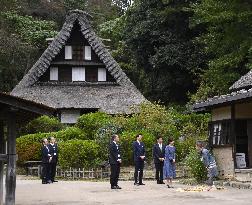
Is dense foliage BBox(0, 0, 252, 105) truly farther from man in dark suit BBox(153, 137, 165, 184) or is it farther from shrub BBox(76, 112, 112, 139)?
man in dark suit BBox(153, 137, 165, 184)

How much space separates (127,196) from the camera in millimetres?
15609

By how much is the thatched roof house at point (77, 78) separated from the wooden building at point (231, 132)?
14001 millimetres

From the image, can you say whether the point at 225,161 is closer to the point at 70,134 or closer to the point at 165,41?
the point at 70,134

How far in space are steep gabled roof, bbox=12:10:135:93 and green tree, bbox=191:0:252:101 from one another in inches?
244

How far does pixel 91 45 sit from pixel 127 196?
79.6 feet

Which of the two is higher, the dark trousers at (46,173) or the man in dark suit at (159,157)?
the man in dark suit at (159,157)

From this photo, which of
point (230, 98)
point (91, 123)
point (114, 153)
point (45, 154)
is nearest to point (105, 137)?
point (91, 123)

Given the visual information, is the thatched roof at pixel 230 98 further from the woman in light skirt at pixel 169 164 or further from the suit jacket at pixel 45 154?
the suit jacket at pixel 45 154

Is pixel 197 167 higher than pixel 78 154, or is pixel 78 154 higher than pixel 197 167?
pixel 78 154

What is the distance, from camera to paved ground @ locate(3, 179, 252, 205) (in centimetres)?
1396

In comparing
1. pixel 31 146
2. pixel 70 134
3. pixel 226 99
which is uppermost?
pixel 226 99

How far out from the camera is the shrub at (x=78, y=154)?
79.8 feet

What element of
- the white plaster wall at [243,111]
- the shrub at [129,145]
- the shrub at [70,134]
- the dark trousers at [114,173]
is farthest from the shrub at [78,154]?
the white plaster wall at [243,111]

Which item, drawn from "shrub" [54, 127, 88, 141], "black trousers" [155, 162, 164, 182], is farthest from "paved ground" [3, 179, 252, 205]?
"shrub" [54, 127, 88, 141]
